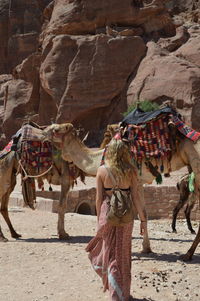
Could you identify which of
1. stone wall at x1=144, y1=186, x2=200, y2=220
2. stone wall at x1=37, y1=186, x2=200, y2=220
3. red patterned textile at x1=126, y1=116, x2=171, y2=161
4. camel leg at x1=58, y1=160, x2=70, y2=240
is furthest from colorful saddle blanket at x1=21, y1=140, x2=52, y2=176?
stone wall at x1=144, y1=186, x2=200, y2=220

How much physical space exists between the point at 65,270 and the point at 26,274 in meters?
0.53

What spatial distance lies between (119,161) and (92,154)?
2758 millimetres

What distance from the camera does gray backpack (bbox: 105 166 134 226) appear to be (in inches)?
154

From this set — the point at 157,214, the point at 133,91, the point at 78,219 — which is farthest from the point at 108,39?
the point at 78,219

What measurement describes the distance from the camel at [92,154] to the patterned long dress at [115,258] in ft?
6.82

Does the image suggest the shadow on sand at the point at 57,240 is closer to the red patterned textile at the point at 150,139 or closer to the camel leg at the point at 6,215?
the camel leg at the point at 6,215

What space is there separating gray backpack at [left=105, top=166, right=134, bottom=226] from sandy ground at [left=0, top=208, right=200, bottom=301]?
39.4 inches

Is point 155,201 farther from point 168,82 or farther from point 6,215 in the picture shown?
point 168,82

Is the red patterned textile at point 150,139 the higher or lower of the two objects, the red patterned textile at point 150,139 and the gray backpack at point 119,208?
the higher

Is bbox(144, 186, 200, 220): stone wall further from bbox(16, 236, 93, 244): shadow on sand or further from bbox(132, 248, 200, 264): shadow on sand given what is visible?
bbox(132, 248, 200, 264): shadow on sand

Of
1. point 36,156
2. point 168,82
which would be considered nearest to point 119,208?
point 36,156

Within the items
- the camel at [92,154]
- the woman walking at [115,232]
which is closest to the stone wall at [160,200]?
the camel at [92,154]

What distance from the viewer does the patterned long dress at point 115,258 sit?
390 cm

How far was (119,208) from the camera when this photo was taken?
3.93 meters
